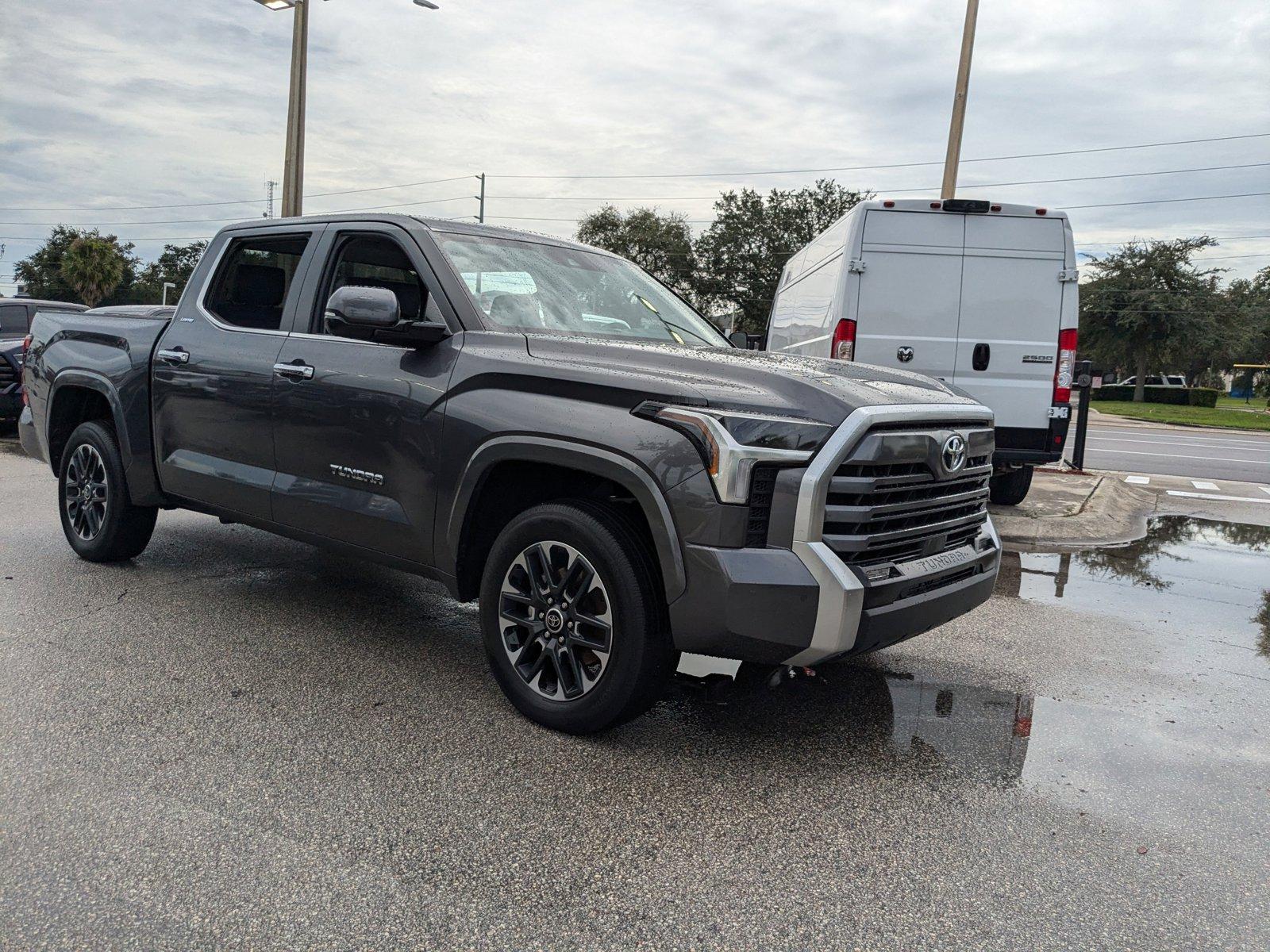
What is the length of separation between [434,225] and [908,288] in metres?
5.32

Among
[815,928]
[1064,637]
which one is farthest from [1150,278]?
[815,928]

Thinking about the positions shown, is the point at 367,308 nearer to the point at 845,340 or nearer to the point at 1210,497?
the point at 845,340

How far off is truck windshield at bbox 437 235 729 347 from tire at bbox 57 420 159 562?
261 centimetres

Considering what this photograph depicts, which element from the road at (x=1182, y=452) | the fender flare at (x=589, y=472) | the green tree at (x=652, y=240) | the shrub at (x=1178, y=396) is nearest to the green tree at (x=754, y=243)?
the green tree at (x=652, y=240)

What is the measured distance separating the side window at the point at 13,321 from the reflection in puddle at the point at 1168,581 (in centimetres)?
1273

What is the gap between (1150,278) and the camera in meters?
54.9

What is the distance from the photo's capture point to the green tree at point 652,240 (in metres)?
59.0

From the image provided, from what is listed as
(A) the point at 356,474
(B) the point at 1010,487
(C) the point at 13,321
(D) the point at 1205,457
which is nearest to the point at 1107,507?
(B) the point at 1010,487

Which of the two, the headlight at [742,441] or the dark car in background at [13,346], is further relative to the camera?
the dark car in background at [13,346]

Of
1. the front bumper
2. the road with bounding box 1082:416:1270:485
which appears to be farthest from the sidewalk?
the front bumper

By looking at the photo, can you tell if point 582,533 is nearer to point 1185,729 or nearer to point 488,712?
point 488,712

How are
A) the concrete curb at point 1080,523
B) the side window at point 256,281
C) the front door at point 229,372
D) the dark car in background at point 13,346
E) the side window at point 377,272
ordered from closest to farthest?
the side window at point 377,272 → the front door at point 229,372 → the side window at point 256,281 → the concrete curb at point 1080,523 → the dark car in background at point 13,346

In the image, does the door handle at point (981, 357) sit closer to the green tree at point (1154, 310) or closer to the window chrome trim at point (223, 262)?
the window chrome trim at point (223, 262)

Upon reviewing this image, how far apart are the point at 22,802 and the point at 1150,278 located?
2403 inches
